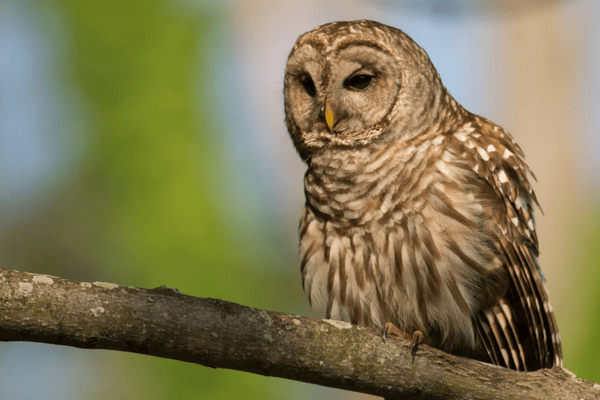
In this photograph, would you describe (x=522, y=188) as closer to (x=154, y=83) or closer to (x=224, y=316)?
(x=224, y=316)

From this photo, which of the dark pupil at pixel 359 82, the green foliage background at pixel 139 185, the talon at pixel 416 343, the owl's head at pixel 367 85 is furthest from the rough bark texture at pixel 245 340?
the green foliage background at pixel 139 185

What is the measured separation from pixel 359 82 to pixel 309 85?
294mm

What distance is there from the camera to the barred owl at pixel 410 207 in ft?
9.32

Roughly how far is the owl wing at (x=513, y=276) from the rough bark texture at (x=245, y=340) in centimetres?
56

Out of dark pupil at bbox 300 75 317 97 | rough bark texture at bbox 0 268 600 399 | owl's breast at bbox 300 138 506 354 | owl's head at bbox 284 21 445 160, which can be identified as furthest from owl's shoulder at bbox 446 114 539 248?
rough bark texture at bbox 0 268 600 399

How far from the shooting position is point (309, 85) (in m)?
3.25

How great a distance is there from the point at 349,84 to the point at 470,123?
72cm

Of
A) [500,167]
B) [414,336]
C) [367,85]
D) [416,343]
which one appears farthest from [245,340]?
[500,167]

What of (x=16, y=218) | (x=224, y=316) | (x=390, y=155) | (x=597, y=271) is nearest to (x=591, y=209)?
(x=597, y=271)

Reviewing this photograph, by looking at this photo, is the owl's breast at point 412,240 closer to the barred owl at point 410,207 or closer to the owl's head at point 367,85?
the barred owl at point 410,207

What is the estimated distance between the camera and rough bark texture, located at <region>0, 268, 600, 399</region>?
185cm

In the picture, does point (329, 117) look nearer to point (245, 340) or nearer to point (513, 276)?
point (513, 276)

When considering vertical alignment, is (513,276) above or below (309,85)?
below

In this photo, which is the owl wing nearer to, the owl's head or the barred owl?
the barred owl
